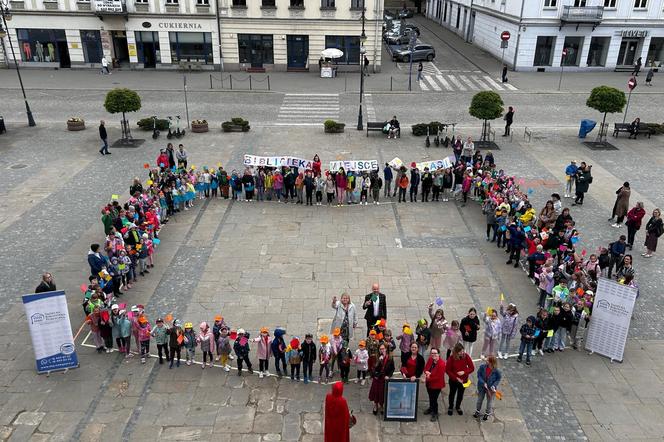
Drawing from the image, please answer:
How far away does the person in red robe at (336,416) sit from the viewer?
8727 mm

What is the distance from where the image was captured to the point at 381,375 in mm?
10586

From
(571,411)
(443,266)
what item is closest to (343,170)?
(443,266)

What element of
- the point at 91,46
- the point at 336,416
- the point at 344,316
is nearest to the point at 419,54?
the point at 91,46

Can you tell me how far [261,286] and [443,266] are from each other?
5.37 meters

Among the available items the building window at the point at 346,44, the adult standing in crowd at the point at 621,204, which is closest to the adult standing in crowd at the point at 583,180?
the adult standing in crowd at the point at 621,204

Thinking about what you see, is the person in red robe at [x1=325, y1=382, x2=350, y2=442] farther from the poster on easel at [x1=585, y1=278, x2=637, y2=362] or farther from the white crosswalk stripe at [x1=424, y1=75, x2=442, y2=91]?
the white crosswalk stripe at [x1=424, y1=75, x2=442, y2=91]

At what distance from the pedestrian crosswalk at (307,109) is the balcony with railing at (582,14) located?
2055 centimetres

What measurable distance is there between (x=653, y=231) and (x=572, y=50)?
34.9m

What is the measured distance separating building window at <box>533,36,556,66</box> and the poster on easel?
38878 millimetres

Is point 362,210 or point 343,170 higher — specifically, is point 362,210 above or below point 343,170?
below

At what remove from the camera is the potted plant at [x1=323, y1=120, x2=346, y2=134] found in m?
29.1

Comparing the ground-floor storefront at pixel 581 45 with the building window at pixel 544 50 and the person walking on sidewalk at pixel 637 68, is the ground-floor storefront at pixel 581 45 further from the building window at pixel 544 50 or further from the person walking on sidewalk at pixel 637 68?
the person walking on sidewalk at pixel 637 68

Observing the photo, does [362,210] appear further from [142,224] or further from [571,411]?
[571,411]

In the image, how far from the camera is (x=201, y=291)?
14.9 meters
